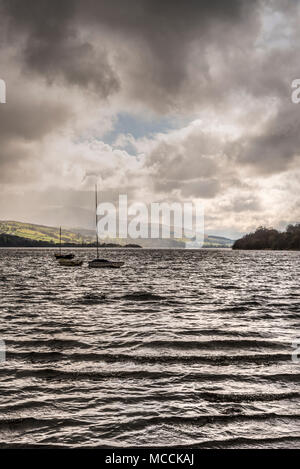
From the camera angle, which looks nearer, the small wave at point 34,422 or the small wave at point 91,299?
the small wave at point 34,422

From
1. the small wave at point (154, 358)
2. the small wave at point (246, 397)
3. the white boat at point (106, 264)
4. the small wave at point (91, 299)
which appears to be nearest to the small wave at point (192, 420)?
the small wave at point (246, 397)

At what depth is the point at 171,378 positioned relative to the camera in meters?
10.3

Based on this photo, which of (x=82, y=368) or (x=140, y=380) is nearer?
(x=140, y=380)

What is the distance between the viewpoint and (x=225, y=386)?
959 centimetres

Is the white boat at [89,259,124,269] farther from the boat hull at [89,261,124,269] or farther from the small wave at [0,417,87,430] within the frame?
the small wave at [0,417,87,430]

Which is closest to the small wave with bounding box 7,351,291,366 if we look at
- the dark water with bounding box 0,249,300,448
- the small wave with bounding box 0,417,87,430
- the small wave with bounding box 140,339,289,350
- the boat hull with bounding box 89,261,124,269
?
the dark water with bounding box 0,249,300,448

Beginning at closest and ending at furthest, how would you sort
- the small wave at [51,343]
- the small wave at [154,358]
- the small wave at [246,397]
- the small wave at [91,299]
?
the small wave at [246,397] < the small wave at [154,358] < the small wave at [51,343] < the small wave at [91,299]

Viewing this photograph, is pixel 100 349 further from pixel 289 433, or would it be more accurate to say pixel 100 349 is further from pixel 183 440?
pixel 289 433

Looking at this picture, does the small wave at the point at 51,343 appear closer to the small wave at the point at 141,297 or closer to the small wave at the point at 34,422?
the small wave at the point at 34,422

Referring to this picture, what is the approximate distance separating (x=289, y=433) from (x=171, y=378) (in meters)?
4.18

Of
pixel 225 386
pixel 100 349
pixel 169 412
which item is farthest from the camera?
pixel 100 349

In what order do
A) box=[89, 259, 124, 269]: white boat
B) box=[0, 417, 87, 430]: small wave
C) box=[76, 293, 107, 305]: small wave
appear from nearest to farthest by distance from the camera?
box=[0, 417, 87, 430]: small wave < box=[76, 293, 107, 305]: small wave < box=[89, 259, 124, 269]: white boat
